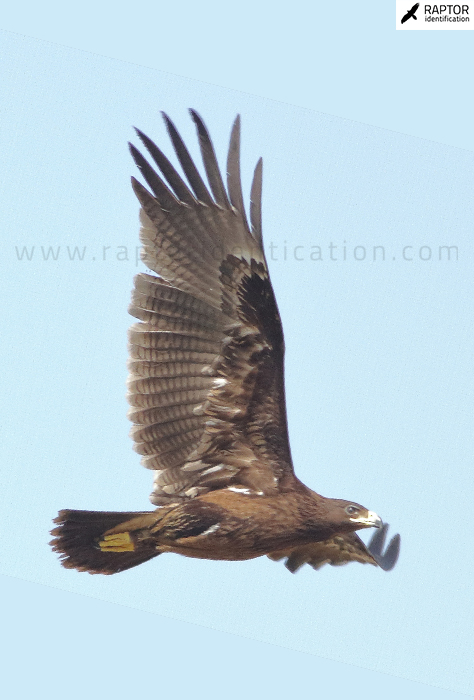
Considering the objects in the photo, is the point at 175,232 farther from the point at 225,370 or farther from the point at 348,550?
the point at 348,550

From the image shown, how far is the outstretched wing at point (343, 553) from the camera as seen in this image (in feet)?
38.5

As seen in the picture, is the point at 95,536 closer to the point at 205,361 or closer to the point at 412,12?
the point at 205,361

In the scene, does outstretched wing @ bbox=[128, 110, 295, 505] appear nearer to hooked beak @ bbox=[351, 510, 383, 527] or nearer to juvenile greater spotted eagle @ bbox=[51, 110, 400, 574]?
juvenile greater spotted eagle @ bbox=[51, 110, 400, 574]

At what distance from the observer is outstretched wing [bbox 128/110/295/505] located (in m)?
10.2

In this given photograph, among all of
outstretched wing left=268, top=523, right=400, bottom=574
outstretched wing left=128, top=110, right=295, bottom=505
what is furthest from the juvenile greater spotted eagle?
outstretched wing left=268, top=523, right=400, bottom=574

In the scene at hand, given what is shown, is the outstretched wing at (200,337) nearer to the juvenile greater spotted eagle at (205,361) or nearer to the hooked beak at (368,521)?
the juvenile greater spotted eagle at (205,361)

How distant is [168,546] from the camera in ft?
32.8

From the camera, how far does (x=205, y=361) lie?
403 inches

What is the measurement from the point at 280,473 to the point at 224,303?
127 centimetres

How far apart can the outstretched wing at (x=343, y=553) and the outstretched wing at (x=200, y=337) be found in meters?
1.78

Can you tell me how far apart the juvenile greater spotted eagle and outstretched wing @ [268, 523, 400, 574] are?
162 cm

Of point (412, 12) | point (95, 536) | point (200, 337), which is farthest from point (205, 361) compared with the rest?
point (412, 12)

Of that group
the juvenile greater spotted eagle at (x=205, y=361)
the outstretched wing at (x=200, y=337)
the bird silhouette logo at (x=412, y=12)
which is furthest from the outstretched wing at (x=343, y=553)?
the bird silhouette logo at (x=412, y=12)

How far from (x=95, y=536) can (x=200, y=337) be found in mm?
1590
